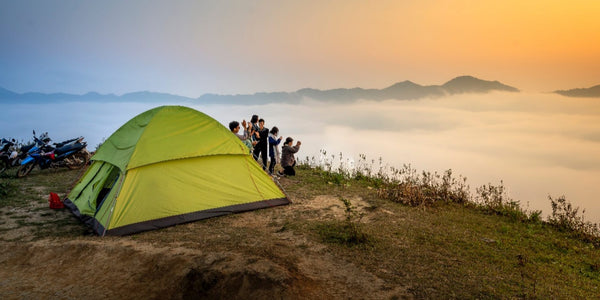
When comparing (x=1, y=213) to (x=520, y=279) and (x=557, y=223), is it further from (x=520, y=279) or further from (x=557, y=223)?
(x=557, y=223)

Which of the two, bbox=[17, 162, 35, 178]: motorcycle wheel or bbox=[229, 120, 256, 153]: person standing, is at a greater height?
bbox=[229, 120, 256, 153]: person standing

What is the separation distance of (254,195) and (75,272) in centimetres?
385

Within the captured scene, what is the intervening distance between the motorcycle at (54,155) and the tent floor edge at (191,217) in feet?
24.6

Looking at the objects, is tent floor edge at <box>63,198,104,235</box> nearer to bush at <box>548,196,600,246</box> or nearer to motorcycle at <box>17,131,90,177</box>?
motorcycle at <box>17,131,90,177</box>

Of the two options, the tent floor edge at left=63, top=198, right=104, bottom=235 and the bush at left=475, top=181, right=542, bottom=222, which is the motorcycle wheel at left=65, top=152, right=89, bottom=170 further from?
the bush at left=475, top=181, right=542, bottom=222

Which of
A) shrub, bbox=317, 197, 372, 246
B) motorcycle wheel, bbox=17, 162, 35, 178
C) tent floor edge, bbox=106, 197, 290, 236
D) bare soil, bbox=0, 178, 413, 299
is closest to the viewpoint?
bare soil, bbox=0, 178, 413, 299

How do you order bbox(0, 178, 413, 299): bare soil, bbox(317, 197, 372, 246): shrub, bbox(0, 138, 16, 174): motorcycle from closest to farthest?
bbox(0, 178, 413, 299): bare soil < bbox(317, 197, 372, 246): shrub < bbox(0, 138, 16, 174): motorcycle

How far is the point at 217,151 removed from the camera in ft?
26.0

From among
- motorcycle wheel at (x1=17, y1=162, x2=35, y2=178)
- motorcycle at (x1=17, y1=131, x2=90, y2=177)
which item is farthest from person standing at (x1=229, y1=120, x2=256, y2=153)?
motorcycle wheel at (x1=17, y1=162, x2=35, y2=178)

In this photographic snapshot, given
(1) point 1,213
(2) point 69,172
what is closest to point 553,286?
(1) point 1,213

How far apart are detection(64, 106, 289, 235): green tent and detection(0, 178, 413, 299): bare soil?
1.20 feet

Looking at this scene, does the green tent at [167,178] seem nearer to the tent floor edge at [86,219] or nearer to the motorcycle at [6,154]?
the tent floor edge at [86,219]

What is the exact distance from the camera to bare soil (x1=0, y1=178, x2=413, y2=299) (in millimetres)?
4387

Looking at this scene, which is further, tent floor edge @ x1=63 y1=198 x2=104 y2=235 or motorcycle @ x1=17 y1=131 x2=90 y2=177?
motorcycle @ x1=17 y1=131 x2=90 y2=177
